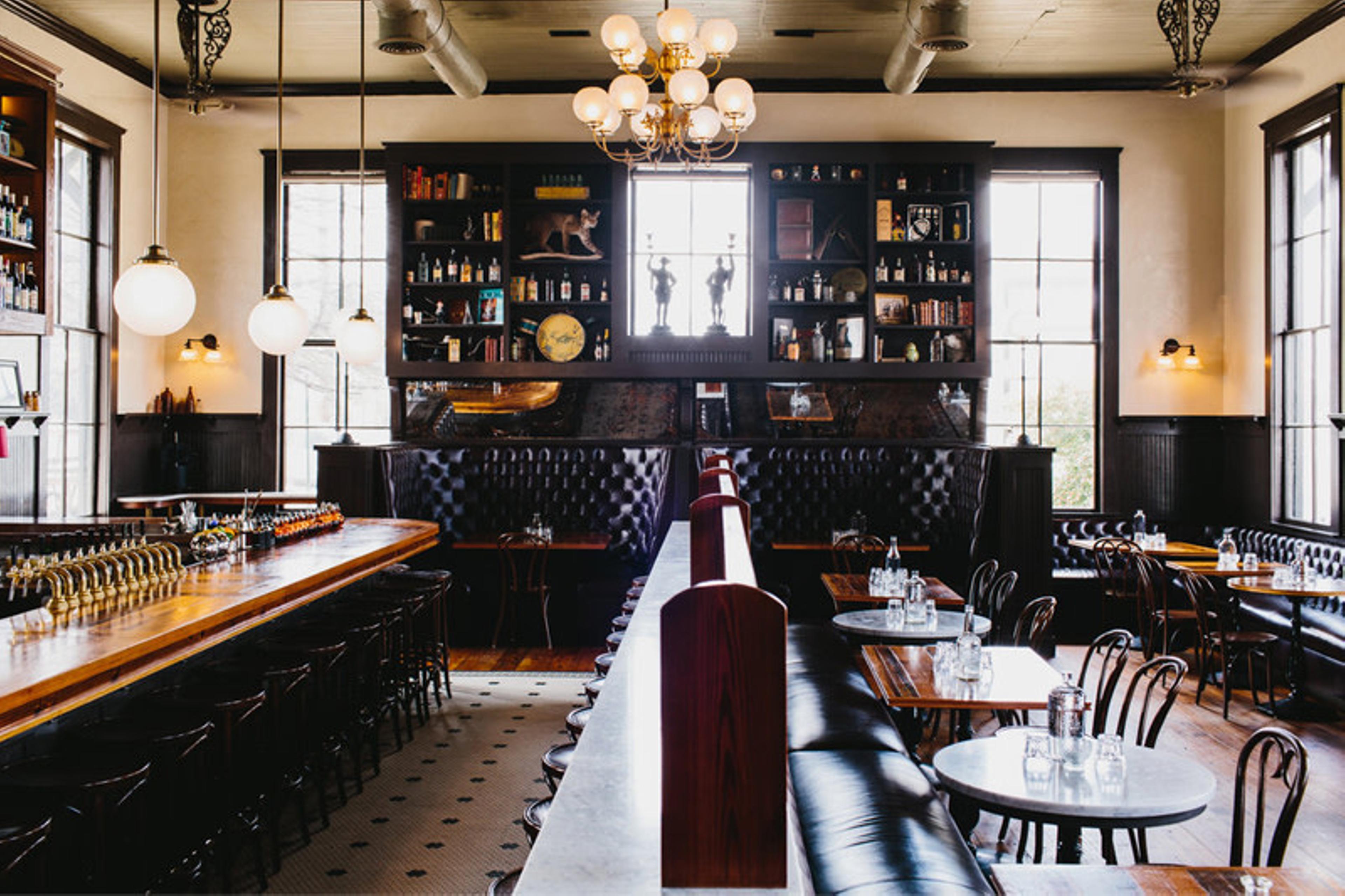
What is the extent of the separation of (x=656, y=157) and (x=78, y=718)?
6774 millimetres

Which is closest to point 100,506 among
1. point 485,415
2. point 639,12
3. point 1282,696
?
point 485,415

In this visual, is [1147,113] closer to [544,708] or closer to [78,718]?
[544,708]

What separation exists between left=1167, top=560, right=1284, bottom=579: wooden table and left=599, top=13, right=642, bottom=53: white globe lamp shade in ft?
14.8

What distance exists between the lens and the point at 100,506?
810 centimetres

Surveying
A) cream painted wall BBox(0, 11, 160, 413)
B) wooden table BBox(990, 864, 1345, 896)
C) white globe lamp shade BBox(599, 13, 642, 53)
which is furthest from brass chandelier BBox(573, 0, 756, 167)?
cream painted wall BBox(0, 11, 160, 413)

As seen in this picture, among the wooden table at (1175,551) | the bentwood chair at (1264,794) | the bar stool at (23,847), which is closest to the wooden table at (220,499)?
the bar stool at (23,847)

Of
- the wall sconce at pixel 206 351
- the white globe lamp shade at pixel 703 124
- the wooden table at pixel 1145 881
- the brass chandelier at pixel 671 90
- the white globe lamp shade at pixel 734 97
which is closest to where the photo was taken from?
the wooden table at pixel 1145 881

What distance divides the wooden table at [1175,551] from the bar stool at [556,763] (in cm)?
573

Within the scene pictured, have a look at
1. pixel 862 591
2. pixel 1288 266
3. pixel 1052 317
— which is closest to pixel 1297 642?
pixel 862 591

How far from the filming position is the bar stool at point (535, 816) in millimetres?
2391

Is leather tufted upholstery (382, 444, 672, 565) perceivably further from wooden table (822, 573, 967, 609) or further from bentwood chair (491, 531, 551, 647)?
wooden table (822, 573, 967, 609)

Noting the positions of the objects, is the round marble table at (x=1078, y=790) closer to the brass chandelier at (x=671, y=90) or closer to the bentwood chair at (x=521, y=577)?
the brass chandelier at (x=671, y=90)

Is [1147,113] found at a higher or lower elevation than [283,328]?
higher

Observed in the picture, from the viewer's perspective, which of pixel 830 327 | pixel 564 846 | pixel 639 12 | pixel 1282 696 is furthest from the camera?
pixel 830 327
